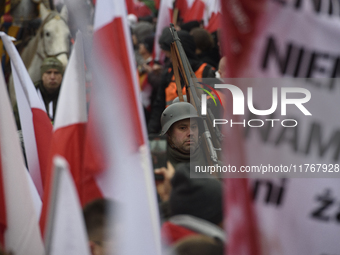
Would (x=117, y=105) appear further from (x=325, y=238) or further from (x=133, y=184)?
(x=325, y=238)

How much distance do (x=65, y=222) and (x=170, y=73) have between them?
4369 mm

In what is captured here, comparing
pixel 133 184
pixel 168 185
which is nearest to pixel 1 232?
pixel 133 184

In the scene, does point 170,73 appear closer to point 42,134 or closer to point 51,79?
point 51,79

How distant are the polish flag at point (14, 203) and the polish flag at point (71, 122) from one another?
273mm

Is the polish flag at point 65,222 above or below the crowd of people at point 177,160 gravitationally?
above

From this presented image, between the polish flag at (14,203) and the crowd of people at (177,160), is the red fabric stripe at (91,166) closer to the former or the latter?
the crowd of people at (177,160)

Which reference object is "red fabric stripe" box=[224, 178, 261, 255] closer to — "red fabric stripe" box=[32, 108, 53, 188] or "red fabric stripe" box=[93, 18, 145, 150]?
"red fabric stripe" box=[93, 18, 145, 150]

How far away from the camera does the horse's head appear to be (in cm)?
823

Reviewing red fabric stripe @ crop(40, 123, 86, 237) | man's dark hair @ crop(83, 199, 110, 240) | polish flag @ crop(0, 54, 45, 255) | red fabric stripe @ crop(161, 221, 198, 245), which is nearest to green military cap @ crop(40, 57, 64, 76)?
red fabric stripe @ crop(40, 123, 86, 237)

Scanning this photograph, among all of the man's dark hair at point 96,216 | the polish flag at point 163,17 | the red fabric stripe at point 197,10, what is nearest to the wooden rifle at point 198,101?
the man's dark hair at point 96,216

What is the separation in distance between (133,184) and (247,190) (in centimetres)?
65

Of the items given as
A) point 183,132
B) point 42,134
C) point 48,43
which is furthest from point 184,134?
point 48,43

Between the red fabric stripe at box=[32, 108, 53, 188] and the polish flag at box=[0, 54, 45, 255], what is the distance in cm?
116

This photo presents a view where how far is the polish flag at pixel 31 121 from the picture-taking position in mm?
4258
